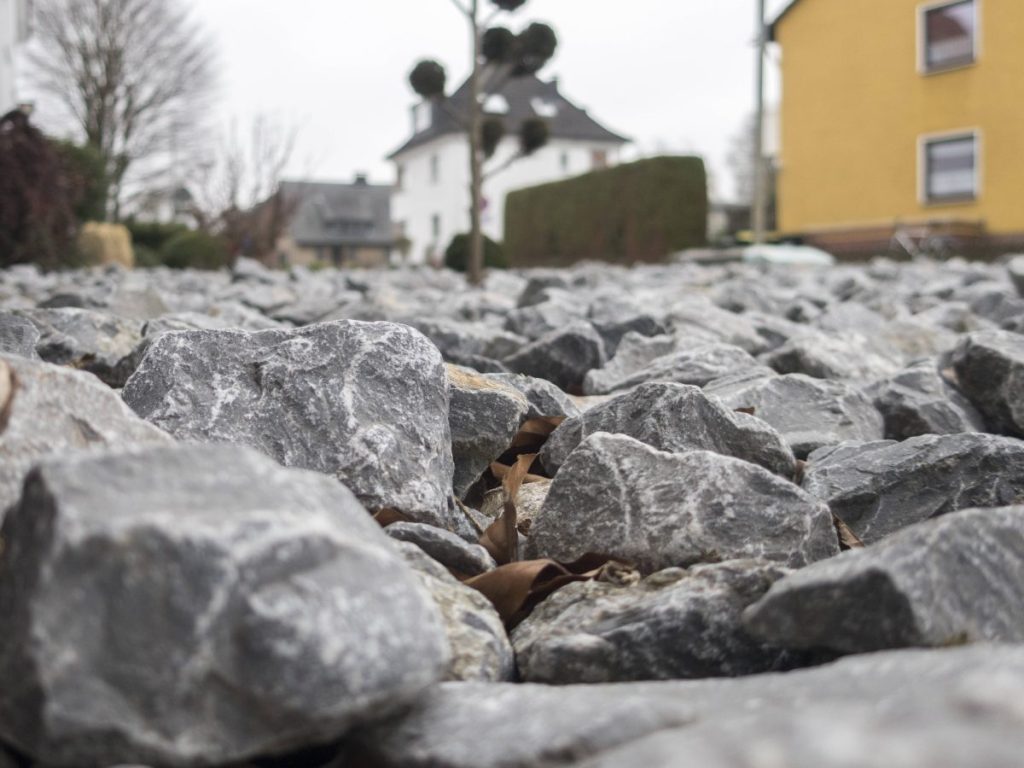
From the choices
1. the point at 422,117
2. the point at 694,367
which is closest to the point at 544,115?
the point at 422,117

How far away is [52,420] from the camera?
3.92 feet

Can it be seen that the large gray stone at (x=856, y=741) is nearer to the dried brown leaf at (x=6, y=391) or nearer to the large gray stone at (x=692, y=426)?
the dried brown leaf at (x=6, y=391)

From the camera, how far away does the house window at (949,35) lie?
1689 centimetres

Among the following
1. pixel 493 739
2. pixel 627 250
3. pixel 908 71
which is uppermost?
pixel 908 71

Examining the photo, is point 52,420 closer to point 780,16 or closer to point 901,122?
point 901,122

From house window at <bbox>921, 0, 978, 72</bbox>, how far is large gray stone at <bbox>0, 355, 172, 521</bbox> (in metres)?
18.2

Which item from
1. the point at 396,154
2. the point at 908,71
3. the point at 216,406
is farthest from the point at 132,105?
the point at 216,406

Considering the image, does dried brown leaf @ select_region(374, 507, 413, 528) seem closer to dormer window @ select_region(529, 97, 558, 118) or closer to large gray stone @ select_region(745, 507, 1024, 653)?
large gray stone @ select_region(745, 507, 1024, 653)

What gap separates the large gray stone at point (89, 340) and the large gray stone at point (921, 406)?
69.8 inches

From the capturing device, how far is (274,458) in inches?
Answer: 62.0

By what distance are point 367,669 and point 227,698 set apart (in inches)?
4.5

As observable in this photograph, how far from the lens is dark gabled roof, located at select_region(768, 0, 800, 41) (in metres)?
19.3

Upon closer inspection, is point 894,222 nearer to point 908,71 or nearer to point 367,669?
point 908,71

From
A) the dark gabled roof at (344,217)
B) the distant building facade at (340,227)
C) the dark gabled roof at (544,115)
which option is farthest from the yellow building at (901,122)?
the dark gabled roof at (344,217)
